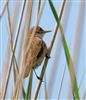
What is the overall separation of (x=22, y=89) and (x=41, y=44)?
63 cm

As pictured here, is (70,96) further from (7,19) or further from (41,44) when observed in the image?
(41,44)

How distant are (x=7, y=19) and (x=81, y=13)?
376mm

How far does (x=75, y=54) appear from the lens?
1.31 metres

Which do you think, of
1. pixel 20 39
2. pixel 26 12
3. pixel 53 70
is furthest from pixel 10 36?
pixel 53 70

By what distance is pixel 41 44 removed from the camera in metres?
1.86

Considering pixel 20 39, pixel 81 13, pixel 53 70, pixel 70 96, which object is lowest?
pixel 70 96

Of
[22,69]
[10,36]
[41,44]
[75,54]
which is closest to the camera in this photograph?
[22,69]

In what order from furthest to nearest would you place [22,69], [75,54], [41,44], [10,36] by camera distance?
[41,44] < [10,36] < [75,54] < [22,69]

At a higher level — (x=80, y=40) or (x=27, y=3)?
(x=27, y=3)

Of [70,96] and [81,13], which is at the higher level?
[81,13]

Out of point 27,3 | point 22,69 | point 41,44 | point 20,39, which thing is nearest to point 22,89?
point 22,69

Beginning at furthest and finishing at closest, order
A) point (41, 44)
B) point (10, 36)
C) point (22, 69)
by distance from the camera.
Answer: point (41, 44)
point (10, 36)
point (22, 69)

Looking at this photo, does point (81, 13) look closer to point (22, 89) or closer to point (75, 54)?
point (75, 54)

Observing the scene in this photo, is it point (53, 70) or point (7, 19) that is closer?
point (53, 70)
